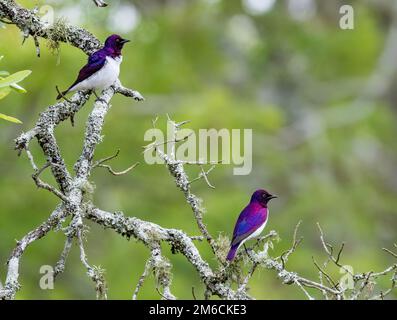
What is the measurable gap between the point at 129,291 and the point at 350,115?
1064cm

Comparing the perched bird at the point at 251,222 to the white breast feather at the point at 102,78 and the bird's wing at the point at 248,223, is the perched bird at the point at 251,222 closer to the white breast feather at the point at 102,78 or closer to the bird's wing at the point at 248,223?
the bird's wing at the point at 248,223

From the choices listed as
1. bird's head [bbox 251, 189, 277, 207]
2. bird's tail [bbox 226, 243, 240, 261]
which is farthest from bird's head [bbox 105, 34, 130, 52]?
bird's tail [bbox 226, 243, 240, 261]

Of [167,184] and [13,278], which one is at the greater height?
[167,184]

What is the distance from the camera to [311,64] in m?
29.6

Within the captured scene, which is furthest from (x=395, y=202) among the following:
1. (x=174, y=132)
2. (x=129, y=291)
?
(x=174, y=132)

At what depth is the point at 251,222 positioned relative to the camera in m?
6.65

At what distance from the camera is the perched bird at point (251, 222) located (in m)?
6.28

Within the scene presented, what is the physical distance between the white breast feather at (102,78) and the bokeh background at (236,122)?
908cm

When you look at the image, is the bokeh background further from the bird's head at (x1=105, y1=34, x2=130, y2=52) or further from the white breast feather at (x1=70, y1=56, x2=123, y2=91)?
the white breast feather at (x1=70, y1=56, x2=123, y2=91)

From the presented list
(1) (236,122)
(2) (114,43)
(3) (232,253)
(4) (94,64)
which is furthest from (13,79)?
(1) (236,122)

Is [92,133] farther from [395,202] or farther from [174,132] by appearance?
[395,202]

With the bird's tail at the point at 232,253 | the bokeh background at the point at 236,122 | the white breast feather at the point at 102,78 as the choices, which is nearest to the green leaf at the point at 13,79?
the white breast feather at the point at 102,78

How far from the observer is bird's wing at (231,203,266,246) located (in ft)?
20.8

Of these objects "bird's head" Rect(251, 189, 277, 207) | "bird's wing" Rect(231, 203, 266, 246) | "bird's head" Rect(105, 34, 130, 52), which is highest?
"bird's head" Rect(105, 34, 130, 52)
